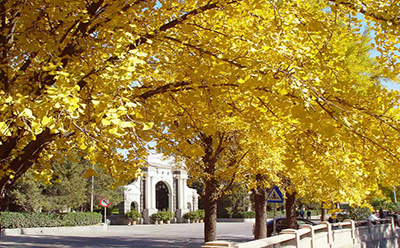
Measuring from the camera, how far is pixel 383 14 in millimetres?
4426

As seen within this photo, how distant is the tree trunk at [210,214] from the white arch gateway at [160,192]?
28453 mm

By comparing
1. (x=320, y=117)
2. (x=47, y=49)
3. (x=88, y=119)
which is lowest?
(x=320, y=117)

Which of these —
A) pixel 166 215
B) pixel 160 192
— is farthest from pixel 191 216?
pixel 160 192

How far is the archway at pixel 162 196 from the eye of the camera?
50.0 metres

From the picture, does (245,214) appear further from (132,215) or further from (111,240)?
(111,240)

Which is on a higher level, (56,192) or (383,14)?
(383,14)

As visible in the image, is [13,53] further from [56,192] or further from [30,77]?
[56,192]

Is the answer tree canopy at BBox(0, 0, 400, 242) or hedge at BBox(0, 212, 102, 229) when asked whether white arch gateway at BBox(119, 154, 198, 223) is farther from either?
tree canopy at BBox(0, 0, 400, 242)

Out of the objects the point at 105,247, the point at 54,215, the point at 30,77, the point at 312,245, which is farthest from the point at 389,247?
the point at 54,215

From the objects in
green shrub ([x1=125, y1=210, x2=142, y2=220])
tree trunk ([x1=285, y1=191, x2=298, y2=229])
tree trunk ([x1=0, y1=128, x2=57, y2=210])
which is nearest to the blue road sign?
tree trunk ([x1=285, y1=191, x2=298, y2=229])

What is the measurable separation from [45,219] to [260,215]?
59.8 ft

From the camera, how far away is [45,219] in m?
27.6

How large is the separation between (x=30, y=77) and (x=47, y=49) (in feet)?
3.84

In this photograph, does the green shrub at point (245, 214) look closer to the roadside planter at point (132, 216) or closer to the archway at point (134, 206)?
the archway at point (134, 206)
